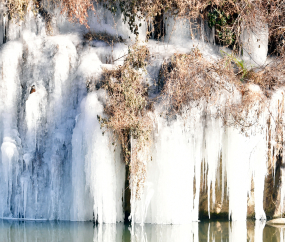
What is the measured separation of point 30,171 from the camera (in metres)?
7.02

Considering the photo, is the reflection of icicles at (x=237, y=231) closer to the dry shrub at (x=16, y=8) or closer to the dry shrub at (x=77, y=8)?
the dry shrub at (x=77, y=8)

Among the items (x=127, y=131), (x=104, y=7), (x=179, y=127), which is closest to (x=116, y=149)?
(x=127, y=131)

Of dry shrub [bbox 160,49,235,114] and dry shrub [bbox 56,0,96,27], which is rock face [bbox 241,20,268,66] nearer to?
dry shrub [bbox 160,49,235,114]

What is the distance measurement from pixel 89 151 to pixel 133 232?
1.46 m

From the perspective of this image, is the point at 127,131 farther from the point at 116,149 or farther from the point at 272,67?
the point at 272,67

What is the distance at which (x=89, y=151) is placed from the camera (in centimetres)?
658

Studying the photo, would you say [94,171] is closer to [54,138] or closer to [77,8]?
[54,138]

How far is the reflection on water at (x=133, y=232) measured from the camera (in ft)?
19.2

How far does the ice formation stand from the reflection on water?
0.52 ft

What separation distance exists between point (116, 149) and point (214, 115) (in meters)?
1.79

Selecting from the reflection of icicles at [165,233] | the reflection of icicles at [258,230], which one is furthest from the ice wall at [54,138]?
the reflection of icicles at [258,230]

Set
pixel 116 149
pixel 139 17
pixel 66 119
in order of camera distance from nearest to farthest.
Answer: pixel 116 149
pixel 66 119
pixel 139 17

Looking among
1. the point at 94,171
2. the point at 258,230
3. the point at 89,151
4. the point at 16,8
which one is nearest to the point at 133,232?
the point at 94,171

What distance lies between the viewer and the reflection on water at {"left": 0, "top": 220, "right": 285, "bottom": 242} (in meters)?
5.84
